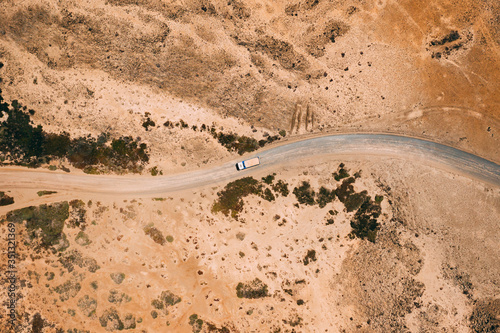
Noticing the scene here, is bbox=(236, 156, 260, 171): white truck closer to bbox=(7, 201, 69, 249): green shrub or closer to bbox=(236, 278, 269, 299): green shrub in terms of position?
bbox=(236, 278, 269, 299): green shrub

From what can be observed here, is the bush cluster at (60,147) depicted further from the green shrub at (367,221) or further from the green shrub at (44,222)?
the green shrub at (367,221)

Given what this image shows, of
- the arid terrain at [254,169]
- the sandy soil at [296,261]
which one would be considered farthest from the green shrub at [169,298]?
the sandy soil at [296,261]

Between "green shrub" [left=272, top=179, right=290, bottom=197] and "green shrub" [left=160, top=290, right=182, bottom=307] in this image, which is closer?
"green shrub" [left=160, top=290, right=182, bottom=307]

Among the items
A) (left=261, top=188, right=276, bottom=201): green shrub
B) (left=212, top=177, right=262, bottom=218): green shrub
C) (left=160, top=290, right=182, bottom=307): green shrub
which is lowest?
(left=160, top=290, right=182, bottom=307): green shrub

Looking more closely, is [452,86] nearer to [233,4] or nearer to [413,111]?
[413,111]

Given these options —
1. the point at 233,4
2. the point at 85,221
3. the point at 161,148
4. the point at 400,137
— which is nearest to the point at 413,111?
the point at 400,137

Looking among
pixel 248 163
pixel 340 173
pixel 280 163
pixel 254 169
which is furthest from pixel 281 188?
pixel 340 173

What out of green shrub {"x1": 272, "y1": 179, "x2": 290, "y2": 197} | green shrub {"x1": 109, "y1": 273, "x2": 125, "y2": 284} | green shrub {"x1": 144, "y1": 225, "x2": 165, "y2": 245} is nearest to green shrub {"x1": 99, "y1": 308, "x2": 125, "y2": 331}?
green shrub {"x1": 109, "y1": 273, "x2": 125, "y2": 284}
